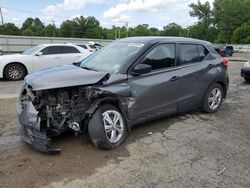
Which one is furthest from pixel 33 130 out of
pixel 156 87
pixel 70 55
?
pixel 70 55

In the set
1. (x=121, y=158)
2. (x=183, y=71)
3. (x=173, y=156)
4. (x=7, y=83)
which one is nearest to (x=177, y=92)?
(x=183, y=71)

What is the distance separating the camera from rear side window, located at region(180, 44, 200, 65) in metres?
5.97

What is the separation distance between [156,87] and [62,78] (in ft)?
5.59

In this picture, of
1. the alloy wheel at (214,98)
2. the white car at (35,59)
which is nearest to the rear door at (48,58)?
the white car at (35,59)

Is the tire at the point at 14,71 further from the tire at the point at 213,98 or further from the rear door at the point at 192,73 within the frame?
the tire at the point at 213,98

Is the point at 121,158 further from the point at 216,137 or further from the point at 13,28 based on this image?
the point at 13,28

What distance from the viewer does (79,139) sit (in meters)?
4.92

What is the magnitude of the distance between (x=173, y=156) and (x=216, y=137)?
1220 mm

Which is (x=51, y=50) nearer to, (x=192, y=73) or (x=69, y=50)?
(x=69, y=50)

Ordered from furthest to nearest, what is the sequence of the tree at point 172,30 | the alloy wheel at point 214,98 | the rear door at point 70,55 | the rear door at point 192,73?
the tree at point 172,30
the rear door at point 70,55
the alloy wheel at point 214,98
the rear door at point 192,73

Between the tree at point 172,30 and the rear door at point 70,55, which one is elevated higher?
the tree at point 172,30

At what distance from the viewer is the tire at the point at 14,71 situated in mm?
11930

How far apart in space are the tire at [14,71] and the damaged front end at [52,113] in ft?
26.3

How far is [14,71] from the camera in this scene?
1204cm
